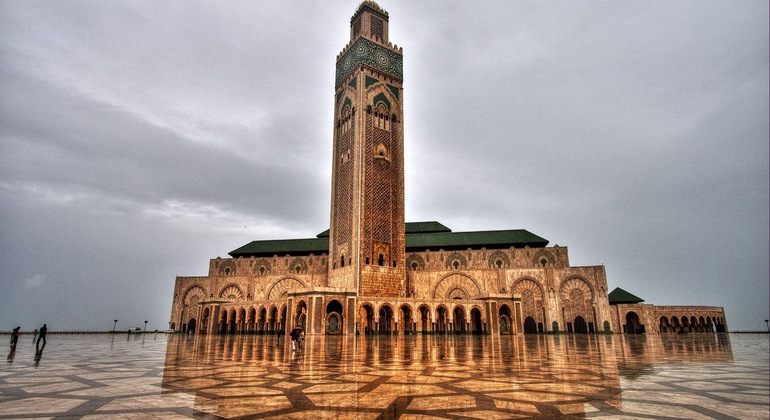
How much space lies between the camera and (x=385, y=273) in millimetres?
33969

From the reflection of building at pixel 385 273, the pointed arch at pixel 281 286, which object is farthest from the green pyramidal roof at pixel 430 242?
the pointed arch at pixel 281 286

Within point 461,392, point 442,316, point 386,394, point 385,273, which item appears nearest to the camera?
point 386,394

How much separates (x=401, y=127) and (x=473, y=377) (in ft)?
112

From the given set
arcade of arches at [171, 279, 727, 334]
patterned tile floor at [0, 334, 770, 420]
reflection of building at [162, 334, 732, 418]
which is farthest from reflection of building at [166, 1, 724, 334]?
reflection of building at [162, 334, 732, 418]

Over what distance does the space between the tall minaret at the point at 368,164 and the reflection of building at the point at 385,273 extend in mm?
99

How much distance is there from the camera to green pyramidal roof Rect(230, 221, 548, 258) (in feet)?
138

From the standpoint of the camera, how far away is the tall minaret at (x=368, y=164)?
33938mm

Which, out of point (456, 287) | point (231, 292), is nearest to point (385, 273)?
point (456, 287)

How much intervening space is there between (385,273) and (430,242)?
36.6 ft

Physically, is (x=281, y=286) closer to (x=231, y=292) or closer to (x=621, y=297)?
(x=231, y=292)

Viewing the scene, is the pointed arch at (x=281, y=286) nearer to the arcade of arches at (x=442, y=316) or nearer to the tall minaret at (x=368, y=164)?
the arcade of arches at (x=442, y=316)

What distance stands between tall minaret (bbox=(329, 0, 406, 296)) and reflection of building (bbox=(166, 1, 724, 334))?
99 mm

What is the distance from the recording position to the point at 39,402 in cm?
384

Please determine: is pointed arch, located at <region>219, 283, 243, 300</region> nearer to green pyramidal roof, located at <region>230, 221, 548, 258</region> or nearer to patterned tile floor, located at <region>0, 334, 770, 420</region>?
green pyramidal roof, located at <region>230, 221, 548, 258</region>
